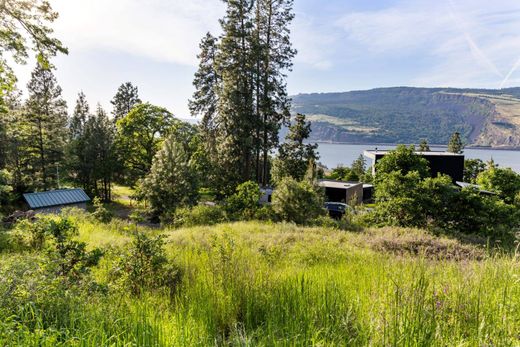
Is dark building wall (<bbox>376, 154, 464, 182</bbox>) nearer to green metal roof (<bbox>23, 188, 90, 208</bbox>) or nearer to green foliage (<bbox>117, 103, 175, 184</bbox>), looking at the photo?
green foliage (<bbox>117, 103, 175, 184</bbox>)

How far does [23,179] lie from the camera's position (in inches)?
929

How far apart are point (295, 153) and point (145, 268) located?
945 inches

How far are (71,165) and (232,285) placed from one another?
94.5 feet

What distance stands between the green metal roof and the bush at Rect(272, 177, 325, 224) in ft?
51.3

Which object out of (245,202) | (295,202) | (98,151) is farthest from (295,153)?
(98,151)

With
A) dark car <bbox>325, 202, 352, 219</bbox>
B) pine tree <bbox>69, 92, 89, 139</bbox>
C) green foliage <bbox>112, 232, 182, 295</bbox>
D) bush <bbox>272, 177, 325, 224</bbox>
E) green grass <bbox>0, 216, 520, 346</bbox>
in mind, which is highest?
pine tree <bbox>69, 92, 89, 139</bbox>

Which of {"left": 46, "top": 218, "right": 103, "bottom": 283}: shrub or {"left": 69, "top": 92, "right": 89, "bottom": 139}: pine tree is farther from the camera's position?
{"left": 69, "top": 92, "right": 89, "bottom": 139}: pine tree

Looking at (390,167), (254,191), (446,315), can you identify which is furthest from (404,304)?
(254,191)

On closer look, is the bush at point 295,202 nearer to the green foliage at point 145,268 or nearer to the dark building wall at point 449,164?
the green foliage at point 145,268

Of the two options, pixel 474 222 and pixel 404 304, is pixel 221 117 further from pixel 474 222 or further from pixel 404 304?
pixel 404 304

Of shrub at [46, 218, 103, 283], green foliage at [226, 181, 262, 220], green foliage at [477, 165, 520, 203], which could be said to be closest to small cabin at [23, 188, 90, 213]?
green foliage at [226, 181, 262, 220]

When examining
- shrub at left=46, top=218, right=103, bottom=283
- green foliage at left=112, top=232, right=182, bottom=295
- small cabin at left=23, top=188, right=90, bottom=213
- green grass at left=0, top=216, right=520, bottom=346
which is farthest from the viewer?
small cabin at left=23, top=188, right=90, bottom=213

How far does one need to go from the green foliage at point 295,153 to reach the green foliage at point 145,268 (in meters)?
22.2

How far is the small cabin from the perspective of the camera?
61.7 ft
